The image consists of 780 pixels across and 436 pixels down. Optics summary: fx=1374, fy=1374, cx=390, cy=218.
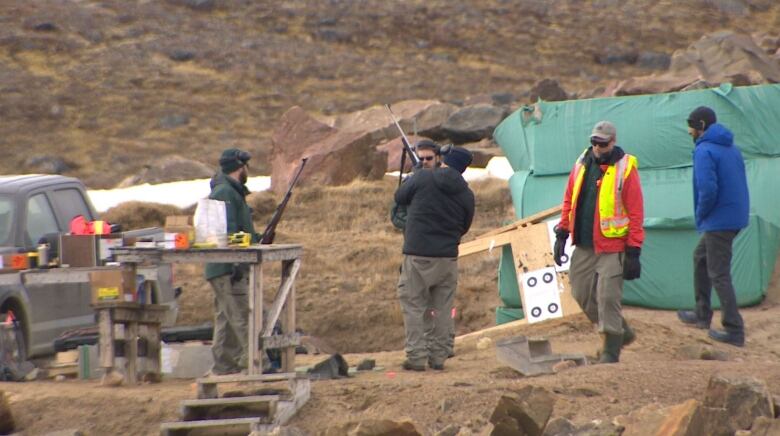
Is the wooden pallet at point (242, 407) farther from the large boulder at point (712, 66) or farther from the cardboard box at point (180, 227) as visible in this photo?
the large boulder at point (712, 66)

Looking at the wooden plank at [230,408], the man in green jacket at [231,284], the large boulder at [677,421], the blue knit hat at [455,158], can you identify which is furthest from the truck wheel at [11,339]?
the large boulder at [677,421]

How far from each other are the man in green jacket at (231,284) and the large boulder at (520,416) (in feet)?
10.2

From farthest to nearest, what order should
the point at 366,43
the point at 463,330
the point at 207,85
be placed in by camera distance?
the point at 366,43 → the point at 207,85 → the point at 463,330

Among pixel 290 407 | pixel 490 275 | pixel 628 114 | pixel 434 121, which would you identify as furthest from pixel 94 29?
pixel 290 407

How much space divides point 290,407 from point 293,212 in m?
12.2

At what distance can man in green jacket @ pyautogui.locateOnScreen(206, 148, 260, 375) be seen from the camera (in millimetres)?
9828

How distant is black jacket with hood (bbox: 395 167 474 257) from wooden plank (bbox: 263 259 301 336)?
0.84 metres

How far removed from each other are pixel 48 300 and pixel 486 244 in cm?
401

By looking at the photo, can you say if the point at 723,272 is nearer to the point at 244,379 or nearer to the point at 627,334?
the point at 627,334

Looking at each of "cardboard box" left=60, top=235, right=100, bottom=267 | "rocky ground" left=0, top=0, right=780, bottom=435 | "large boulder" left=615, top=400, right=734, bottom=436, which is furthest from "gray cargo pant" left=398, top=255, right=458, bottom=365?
"large boulder" left=615, top=400, right=734, bottom=436

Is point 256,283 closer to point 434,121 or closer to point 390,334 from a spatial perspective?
point 390,334

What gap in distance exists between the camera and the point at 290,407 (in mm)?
8211

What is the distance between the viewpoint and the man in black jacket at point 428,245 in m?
9.91

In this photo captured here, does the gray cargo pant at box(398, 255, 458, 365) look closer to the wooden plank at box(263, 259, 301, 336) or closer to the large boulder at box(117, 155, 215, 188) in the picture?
the wooden plank at box(263, 259, 301, 336)
